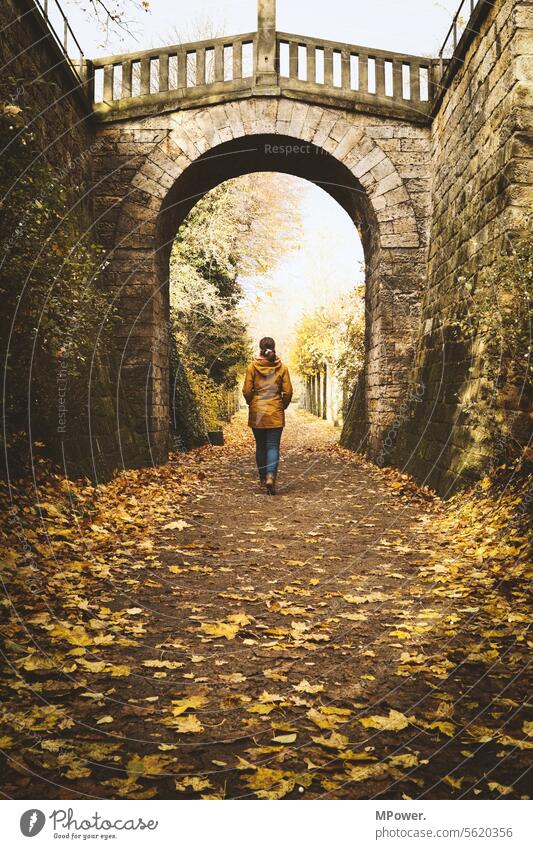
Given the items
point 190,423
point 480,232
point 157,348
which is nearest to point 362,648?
point 480,232

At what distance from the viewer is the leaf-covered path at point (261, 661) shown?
237 centimetres

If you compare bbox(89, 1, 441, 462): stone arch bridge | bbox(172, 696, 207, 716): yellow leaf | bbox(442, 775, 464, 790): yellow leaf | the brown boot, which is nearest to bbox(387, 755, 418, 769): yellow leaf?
bbox(442, 775, 464, 790): yellow leaf

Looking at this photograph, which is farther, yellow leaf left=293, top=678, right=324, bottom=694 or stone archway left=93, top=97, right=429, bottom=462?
stone archway left=93, top=97, right=429, bottom=462

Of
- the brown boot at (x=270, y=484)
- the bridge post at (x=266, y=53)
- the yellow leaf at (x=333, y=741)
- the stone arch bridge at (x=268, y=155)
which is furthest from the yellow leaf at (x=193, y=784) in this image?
the bridge post at (x=266, y=53)

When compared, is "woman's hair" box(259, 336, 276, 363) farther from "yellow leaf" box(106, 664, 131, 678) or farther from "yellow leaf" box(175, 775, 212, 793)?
"yellow leaf" box(175, 775, 212, 793)

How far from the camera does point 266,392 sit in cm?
869

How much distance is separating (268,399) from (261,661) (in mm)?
5493

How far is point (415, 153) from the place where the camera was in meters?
10.9

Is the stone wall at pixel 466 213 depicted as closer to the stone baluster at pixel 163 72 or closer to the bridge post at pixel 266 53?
the bridge post at pixel 266 53

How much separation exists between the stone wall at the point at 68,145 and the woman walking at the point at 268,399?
2.09 meters

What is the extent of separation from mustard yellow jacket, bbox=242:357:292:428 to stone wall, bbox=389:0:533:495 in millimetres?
2188

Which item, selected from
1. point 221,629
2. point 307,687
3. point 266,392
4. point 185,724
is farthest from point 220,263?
point 185,724

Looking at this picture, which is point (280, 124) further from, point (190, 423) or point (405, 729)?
point (405, 729)

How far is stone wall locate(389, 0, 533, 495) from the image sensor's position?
21.5 ft
